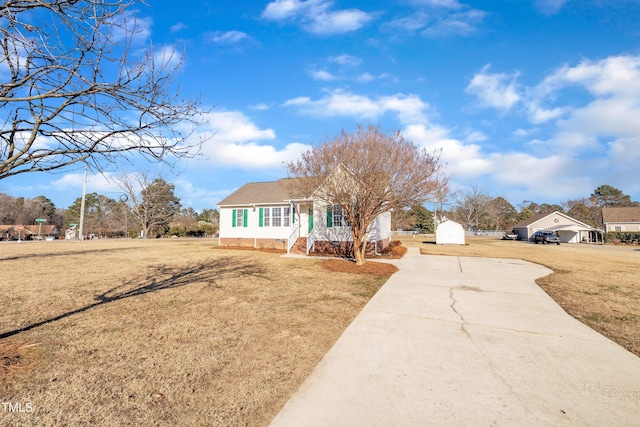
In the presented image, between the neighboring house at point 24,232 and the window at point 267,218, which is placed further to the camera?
the neighboring house at point 24,232

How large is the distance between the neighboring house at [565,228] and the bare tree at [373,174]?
140ft

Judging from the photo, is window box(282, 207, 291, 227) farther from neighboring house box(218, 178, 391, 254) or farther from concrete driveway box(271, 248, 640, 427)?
concrete driveway box(271, 248, 640, 427)

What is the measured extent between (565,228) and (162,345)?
51569 millimetres

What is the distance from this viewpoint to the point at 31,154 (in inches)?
117

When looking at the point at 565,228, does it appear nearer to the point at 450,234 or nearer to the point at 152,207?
the point at 450,234

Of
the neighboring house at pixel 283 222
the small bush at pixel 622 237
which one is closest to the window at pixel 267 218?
the neighboring house at pixel 283 222

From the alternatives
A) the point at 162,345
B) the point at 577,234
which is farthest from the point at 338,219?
the point at 577,234

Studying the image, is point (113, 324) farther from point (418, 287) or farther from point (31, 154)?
point (418, 287)

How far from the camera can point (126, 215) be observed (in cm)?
4334

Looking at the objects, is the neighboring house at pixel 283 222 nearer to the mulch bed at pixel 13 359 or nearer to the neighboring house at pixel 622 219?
the mulch bed at pixel 13 359

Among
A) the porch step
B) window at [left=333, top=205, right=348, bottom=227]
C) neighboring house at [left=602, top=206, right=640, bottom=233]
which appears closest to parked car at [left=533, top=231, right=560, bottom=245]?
neighboring house at [left=602, top=206, right=640, bottom=233]

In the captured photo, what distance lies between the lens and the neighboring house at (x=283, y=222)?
16031 millimetres

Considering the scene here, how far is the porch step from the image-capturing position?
1667 centimetres

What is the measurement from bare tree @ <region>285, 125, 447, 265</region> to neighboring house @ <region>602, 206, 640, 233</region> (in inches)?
2120
